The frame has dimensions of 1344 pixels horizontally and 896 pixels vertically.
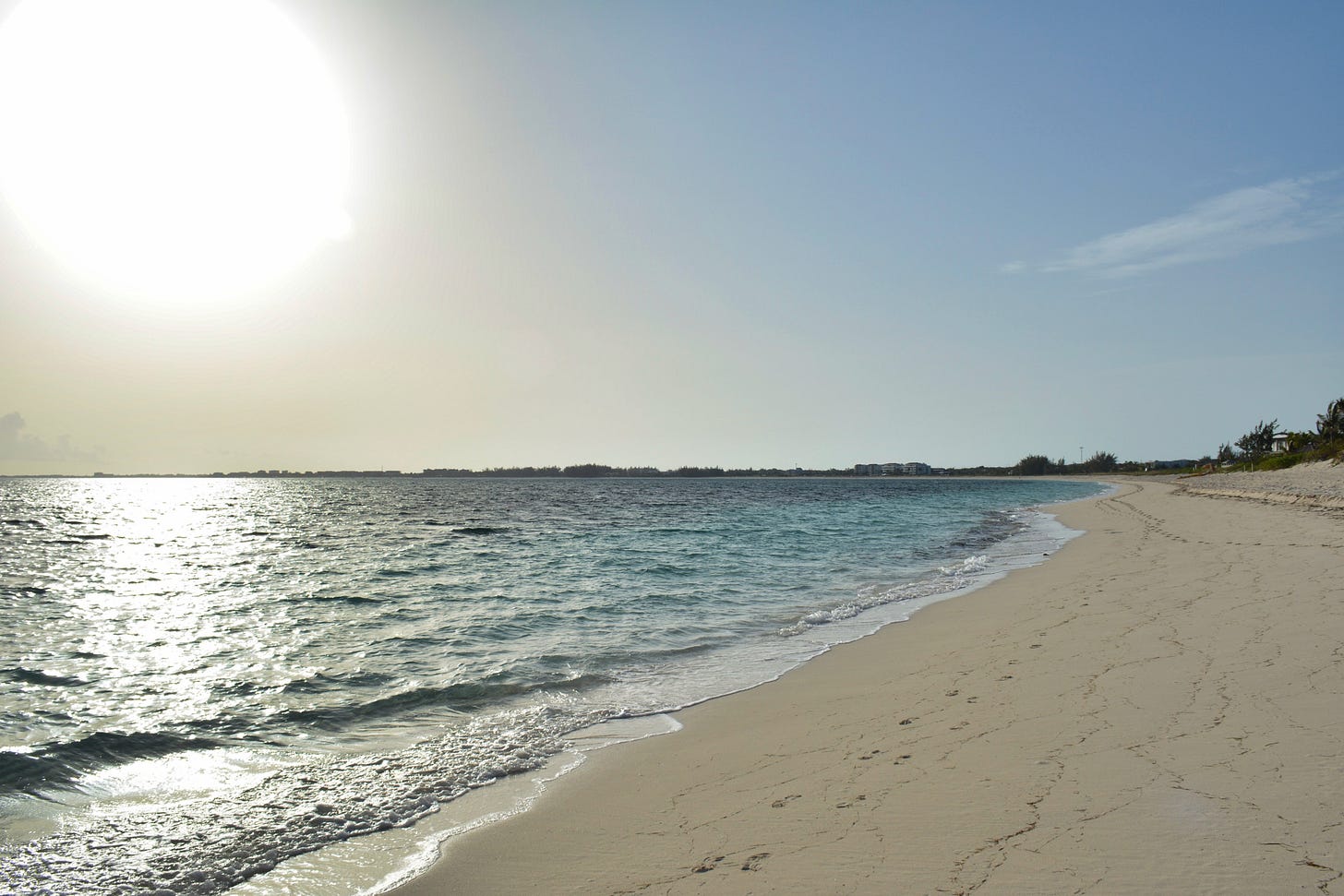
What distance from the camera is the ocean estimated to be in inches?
220

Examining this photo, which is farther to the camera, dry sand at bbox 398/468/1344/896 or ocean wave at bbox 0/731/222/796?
ocean wave at bbox 0/731/222/796

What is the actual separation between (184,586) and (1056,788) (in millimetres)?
21971

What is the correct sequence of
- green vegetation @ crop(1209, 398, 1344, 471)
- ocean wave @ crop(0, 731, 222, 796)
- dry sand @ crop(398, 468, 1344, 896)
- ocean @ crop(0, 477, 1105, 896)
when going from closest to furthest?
dry sand @ crop(398, 468, 1344, 896), ocean @ crop(0, 477, 1105, 896), ocean wave @ crop(0, 731, 222, 796), green vegetation @ crop(1209, 398, 1344, 471)

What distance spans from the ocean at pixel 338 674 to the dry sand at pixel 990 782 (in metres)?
1.19

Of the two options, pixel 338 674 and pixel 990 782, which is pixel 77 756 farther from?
pixel 990 782

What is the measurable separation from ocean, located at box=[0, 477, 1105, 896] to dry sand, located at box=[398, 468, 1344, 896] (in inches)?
47.0

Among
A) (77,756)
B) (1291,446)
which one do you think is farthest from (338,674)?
(1291,446)

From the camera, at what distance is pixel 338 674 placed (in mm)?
10469

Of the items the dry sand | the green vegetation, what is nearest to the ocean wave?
the dry sand

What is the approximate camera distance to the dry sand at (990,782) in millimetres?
4043

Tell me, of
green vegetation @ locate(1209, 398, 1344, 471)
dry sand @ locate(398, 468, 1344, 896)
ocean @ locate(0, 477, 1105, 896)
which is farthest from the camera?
green vegetation @ locate(1209, 398, 1344, 471)

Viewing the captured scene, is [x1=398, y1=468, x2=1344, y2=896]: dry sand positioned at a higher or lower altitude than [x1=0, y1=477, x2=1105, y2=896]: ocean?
higher

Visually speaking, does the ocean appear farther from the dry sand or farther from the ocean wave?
the dry sand

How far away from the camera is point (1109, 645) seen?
31.0 feet
